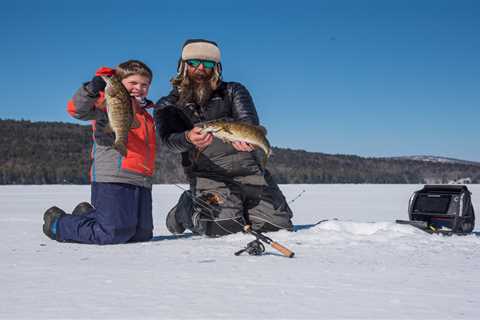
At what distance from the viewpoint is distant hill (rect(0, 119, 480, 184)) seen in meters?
44.5

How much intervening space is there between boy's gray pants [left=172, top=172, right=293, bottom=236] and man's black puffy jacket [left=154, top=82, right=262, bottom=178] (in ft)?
0.39

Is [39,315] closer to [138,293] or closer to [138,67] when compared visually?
[138,293]

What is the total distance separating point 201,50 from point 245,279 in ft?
9.27

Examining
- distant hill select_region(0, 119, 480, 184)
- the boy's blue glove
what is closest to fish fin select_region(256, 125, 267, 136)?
the boy's blue glove

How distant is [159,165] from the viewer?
47.2 metres

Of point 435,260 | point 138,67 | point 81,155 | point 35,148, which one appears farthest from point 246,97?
point 35,148

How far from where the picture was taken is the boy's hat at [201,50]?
4.77m

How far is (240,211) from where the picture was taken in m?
4.73

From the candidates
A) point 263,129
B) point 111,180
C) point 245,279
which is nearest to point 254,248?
point 245,279

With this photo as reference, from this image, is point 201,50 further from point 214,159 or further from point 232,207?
point 232,207

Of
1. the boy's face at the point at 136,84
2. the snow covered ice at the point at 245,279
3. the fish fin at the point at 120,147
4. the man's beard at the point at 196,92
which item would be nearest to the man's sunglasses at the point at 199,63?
the man's beard at the point at 196,92

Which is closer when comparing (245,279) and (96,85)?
(245,279)

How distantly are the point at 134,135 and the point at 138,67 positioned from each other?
0.69 meters

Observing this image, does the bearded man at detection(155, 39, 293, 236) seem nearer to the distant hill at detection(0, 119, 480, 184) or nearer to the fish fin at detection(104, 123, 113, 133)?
the fish fin at detection(104, 123, 113, 133)
